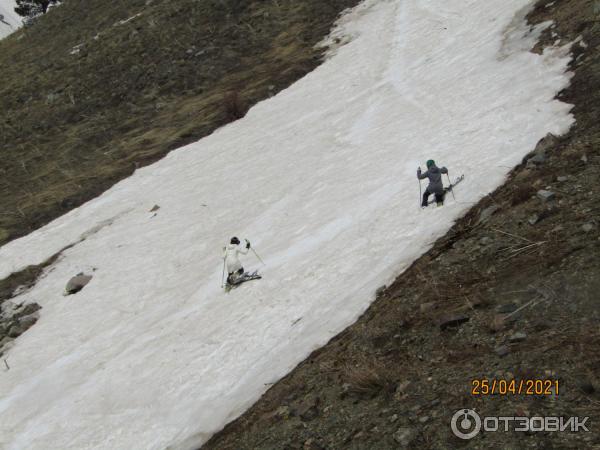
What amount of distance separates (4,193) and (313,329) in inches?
1118

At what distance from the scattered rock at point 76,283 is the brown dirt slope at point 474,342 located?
13015 mm

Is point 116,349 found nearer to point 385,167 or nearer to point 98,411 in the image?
point 98,411

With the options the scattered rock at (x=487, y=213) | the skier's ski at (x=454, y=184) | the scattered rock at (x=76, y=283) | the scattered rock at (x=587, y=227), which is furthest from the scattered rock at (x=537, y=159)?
the scattered rock at (x=76, y=283)

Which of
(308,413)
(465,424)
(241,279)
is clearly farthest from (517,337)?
(241,279)

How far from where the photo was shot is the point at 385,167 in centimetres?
2058

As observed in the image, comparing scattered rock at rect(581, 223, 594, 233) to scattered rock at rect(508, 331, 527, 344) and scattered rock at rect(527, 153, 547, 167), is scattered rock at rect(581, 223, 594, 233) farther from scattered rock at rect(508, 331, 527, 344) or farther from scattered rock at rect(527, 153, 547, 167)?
scattered rock at rect(527, 153, 547, 167)

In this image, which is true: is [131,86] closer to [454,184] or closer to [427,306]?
[454,184]

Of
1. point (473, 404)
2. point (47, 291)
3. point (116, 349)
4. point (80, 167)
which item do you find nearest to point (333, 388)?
point (473, 404)

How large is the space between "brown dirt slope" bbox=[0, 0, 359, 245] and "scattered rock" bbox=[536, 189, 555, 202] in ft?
79.5

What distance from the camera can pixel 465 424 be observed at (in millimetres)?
7016

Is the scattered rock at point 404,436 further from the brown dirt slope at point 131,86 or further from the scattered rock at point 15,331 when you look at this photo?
the brown dirt slope at point 131,86

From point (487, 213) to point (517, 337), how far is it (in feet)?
16.1

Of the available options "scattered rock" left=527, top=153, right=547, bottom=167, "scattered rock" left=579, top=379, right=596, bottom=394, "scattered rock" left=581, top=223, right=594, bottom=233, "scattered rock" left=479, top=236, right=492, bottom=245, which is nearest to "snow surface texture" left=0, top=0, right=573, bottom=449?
"scattered rock" left=527, top=153, right=547, bottom=167

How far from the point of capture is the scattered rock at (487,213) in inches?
488
